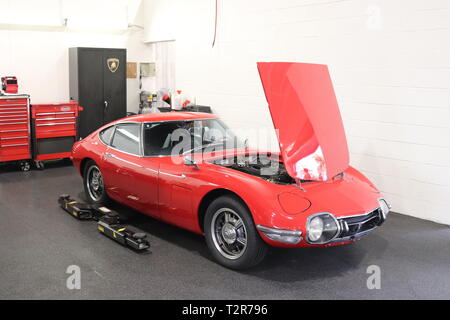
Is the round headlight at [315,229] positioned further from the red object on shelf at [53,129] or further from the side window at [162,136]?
the red object on shelf at [53,129]

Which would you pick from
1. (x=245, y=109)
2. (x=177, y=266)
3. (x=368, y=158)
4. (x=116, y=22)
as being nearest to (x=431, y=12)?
(x=368, y=158)

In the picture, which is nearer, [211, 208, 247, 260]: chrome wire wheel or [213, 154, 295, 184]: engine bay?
[211, 208, 247, 260]: chrome wire wheel

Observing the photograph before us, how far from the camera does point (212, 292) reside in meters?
3.21

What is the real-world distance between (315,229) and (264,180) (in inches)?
22.9

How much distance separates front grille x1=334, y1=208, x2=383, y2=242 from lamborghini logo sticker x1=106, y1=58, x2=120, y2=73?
629 cm

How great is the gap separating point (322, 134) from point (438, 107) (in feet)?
6.62

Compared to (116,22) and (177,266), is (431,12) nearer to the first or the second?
(177,266)

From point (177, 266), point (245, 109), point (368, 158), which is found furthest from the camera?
point (245, 109)

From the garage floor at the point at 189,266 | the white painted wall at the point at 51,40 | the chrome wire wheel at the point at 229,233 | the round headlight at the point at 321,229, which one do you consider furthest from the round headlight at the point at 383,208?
the white painted wall at the point at 51,40

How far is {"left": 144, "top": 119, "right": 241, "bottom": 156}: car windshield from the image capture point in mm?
4395

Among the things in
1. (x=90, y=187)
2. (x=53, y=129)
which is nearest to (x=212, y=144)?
(x=90, y=187)

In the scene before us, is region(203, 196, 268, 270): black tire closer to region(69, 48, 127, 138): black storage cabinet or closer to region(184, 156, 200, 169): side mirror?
region(184, 156, 200, 169): side mirror

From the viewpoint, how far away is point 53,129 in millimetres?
7355

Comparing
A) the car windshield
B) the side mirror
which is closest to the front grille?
the side mirror
